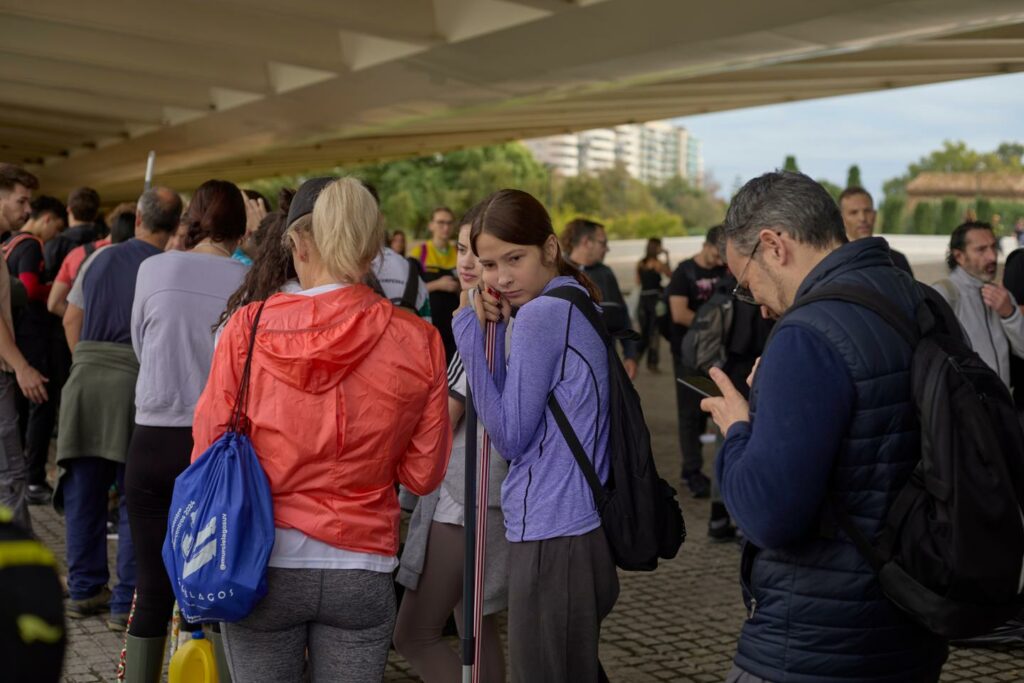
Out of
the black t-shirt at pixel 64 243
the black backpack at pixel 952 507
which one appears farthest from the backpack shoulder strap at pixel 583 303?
the black t-shirt at pixel 64 243

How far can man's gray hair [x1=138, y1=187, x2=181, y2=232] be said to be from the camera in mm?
5770

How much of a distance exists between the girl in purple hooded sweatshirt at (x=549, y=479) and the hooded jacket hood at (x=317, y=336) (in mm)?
523

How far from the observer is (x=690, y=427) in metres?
8.91

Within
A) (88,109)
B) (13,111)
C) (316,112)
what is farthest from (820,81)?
(13,111)

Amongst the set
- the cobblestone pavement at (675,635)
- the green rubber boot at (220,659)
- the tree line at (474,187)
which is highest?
the tree line at (474,187)

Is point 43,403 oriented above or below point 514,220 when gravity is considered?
below

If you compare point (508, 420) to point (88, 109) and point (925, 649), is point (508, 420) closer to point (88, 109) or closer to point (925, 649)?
point (925, 649)

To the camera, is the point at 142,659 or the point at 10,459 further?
the point at 10,459

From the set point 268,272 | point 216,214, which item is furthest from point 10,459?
point 268,272

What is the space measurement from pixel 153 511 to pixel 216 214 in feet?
3.82

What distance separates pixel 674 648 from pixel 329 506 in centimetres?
333

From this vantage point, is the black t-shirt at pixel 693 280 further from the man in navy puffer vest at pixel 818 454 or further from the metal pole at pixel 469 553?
the man in navy puffer vest at pixel 818 454

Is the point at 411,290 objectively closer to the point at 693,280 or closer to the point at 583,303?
the point at 583,303

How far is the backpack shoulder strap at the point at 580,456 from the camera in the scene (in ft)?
10.6
